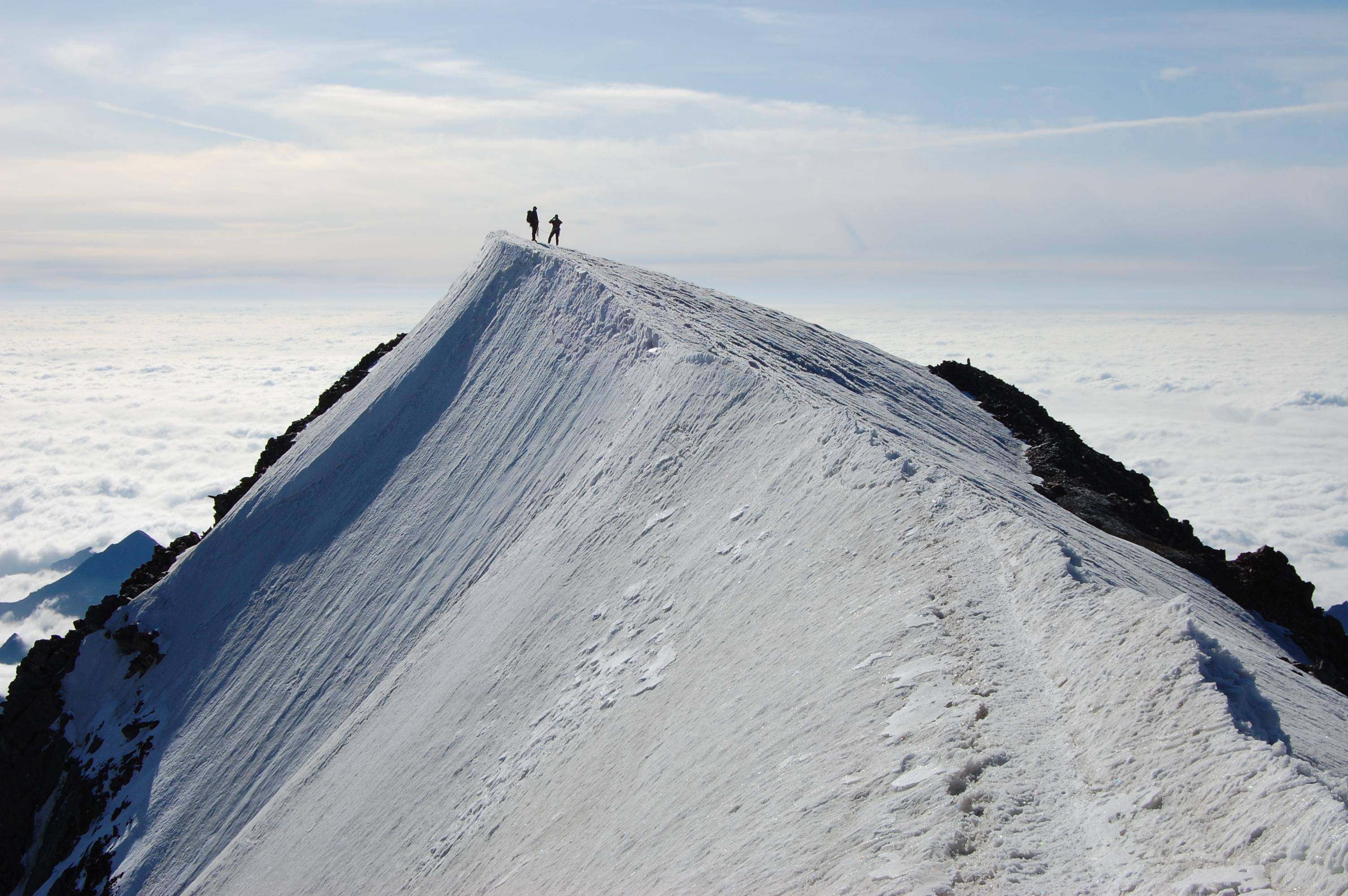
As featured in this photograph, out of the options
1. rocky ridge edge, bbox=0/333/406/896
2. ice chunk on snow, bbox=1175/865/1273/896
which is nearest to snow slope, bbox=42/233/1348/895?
ice chunk on snow, bbox=1175/865/1273/896

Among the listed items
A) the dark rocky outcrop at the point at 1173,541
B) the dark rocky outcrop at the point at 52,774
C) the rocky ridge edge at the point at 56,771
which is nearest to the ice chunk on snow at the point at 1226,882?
the dark rocky outcrop at the point at 1173,541

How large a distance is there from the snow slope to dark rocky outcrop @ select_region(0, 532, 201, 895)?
2.62ft

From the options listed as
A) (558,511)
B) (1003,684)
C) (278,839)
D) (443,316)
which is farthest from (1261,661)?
(443,316)

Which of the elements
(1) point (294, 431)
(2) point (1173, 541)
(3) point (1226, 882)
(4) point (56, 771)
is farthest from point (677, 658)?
(1) point (294, 431)

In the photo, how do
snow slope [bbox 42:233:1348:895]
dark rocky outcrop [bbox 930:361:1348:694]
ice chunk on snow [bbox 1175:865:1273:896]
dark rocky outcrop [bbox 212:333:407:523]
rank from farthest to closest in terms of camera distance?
dark rocky outcrop [bbox 212:333:407:523] → dark rocky outcrop [bbox 930:361:1348:694] → snow slope [bbox 42:233:1348:895] → ice chunk on snow [bbox 1175:865:1273:896]

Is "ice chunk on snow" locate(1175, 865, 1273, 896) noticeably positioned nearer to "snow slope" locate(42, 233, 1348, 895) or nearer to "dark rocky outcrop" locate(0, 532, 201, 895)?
"snow slope" locate(42, 233, 1348, 895)

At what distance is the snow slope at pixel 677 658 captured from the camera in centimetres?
843

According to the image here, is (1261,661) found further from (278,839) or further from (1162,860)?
(278,839)

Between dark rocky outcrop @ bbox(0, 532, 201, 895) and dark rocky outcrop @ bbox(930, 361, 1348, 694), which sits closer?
dark rocky outcrop @ bbox(930, 361, 1348, 694)

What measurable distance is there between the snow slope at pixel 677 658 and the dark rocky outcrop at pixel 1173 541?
1996mm

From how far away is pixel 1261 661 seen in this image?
49.7 ft

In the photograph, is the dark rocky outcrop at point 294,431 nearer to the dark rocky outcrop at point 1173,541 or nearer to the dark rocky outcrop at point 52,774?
the dark rocky outcrop at point 52,774

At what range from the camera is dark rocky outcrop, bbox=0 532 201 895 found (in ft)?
90.7

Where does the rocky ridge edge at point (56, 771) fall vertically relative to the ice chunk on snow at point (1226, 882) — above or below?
below
